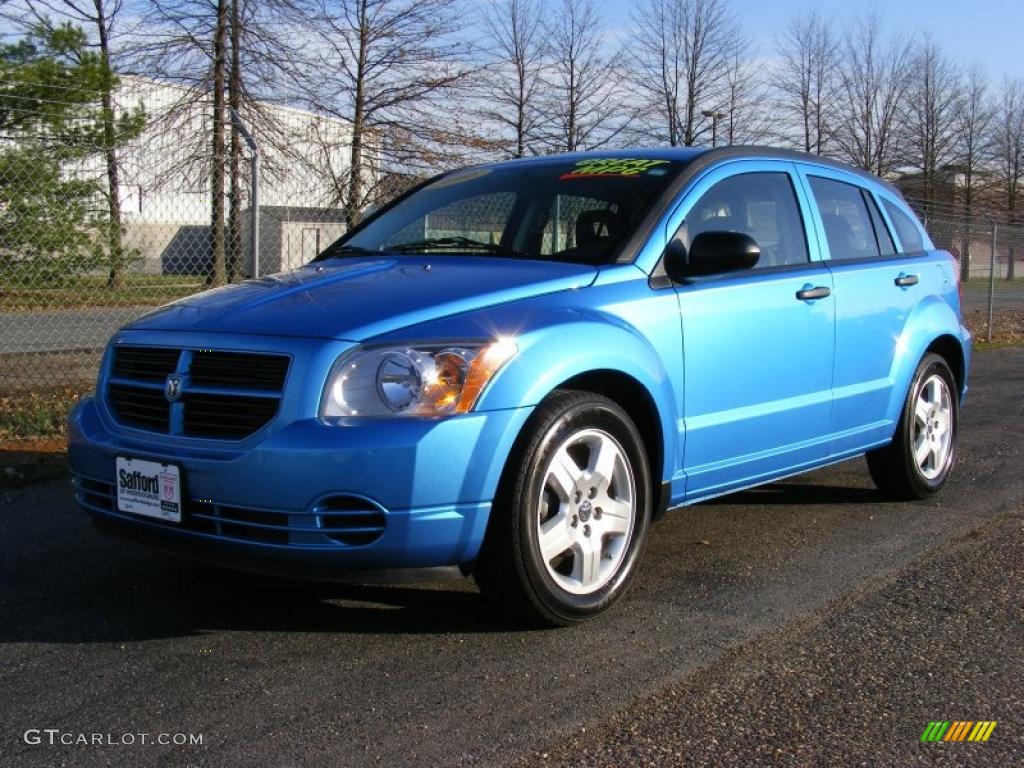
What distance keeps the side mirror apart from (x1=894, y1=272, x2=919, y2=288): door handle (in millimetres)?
1516

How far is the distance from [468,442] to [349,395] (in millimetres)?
390

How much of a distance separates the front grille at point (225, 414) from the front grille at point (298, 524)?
233 millimetres

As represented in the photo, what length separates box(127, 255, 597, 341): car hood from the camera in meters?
3.48

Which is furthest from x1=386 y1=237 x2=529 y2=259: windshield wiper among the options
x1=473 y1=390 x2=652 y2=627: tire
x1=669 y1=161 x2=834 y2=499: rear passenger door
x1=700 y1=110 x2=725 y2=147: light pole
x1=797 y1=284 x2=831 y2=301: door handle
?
x1=700 y1=110 x2=725 y2=147: light pole

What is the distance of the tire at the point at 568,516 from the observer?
11.4 ft

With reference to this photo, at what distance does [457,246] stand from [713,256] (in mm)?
1059

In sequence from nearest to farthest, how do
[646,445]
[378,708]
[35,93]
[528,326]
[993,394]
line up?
[378,708] → [528,326] → [646,445] → [993,394] → [35,93]

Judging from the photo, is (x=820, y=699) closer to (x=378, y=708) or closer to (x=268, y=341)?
(x=378, y=708)

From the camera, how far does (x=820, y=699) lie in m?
3.11

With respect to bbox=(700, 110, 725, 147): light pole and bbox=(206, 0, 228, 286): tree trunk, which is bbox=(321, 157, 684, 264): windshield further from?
bbox=(700, 110, 725, 147): light pole

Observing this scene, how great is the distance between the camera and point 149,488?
353cm

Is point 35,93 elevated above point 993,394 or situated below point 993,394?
above

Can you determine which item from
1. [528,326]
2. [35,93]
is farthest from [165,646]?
[35,93]

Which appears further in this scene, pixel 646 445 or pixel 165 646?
pixel 646 445
